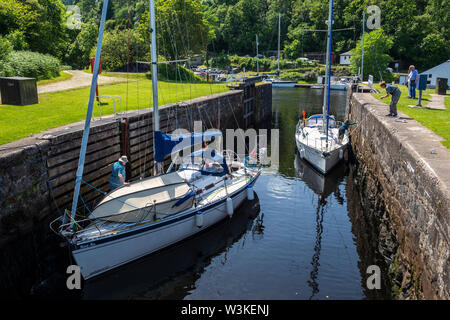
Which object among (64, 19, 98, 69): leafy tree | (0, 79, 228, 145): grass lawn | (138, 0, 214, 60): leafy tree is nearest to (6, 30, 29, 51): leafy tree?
(0, 79, 228, 145): grass lawn

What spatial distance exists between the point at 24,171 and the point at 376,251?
1072 centimetres

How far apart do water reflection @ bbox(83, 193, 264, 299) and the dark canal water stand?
0.08 feet

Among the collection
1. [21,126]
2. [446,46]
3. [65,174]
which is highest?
[446,46]

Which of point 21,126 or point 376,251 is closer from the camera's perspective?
point 376,251

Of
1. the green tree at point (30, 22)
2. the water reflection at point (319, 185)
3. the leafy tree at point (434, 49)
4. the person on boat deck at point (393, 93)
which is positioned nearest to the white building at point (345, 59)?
the leafy tree at point (434, 49)

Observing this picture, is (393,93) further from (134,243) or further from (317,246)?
(134,243)

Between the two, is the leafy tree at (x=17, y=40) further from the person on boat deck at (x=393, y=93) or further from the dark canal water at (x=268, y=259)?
the person on boat deck at (x=393, y=93)

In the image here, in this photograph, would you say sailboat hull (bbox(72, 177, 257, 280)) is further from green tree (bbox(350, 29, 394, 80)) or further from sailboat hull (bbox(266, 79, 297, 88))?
sailboat hull (bbox(266, 79, 297, 88))

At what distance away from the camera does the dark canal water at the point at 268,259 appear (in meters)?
10.7

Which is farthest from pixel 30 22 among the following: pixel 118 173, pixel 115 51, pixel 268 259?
pixel 268 259

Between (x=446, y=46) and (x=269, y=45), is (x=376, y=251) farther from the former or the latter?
(x=269, y=45)
